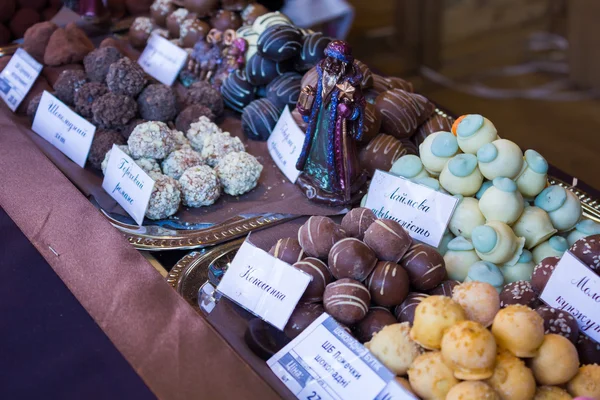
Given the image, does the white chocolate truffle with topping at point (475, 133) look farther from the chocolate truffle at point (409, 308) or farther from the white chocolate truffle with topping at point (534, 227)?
the chocolate truffle at point (409, 308)

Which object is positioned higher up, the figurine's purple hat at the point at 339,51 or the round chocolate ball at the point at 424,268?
the figurine's purple hat at the point at 339,51

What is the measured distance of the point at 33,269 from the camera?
4.66ft

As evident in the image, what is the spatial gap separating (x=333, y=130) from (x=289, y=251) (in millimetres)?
374

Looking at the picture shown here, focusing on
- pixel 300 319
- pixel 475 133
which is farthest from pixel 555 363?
pixel 475 133

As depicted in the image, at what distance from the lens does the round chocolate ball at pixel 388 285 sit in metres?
1.24

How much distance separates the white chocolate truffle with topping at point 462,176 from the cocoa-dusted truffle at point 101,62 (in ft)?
3.75

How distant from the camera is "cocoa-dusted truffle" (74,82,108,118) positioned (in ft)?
6.43

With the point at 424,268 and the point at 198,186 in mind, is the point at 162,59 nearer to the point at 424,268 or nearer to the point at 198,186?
the point at 198,186

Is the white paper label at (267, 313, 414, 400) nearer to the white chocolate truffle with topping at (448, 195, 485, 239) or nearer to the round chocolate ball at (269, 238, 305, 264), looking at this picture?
the round chocolate ball at (269, 238, 305, 264)

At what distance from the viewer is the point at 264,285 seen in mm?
1284

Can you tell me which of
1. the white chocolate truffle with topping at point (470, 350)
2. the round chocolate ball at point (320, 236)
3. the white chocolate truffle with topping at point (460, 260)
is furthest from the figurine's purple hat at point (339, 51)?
the white chocolate truffle with topping at point (470, 350)

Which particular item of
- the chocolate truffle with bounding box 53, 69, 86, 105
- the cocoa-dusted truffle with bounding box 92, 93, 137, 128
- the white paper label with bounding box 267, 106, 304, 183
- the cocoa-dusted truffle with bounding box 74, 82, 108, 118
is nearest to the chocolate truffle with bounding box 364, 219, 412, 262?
the white paper label with bounding box 267, 106, 304, 183

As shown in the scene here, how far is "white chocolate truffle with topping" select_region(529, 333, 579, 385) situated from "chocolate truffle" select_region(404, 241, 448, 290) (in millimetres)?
281

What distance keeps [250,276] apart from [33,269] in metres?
0.48
